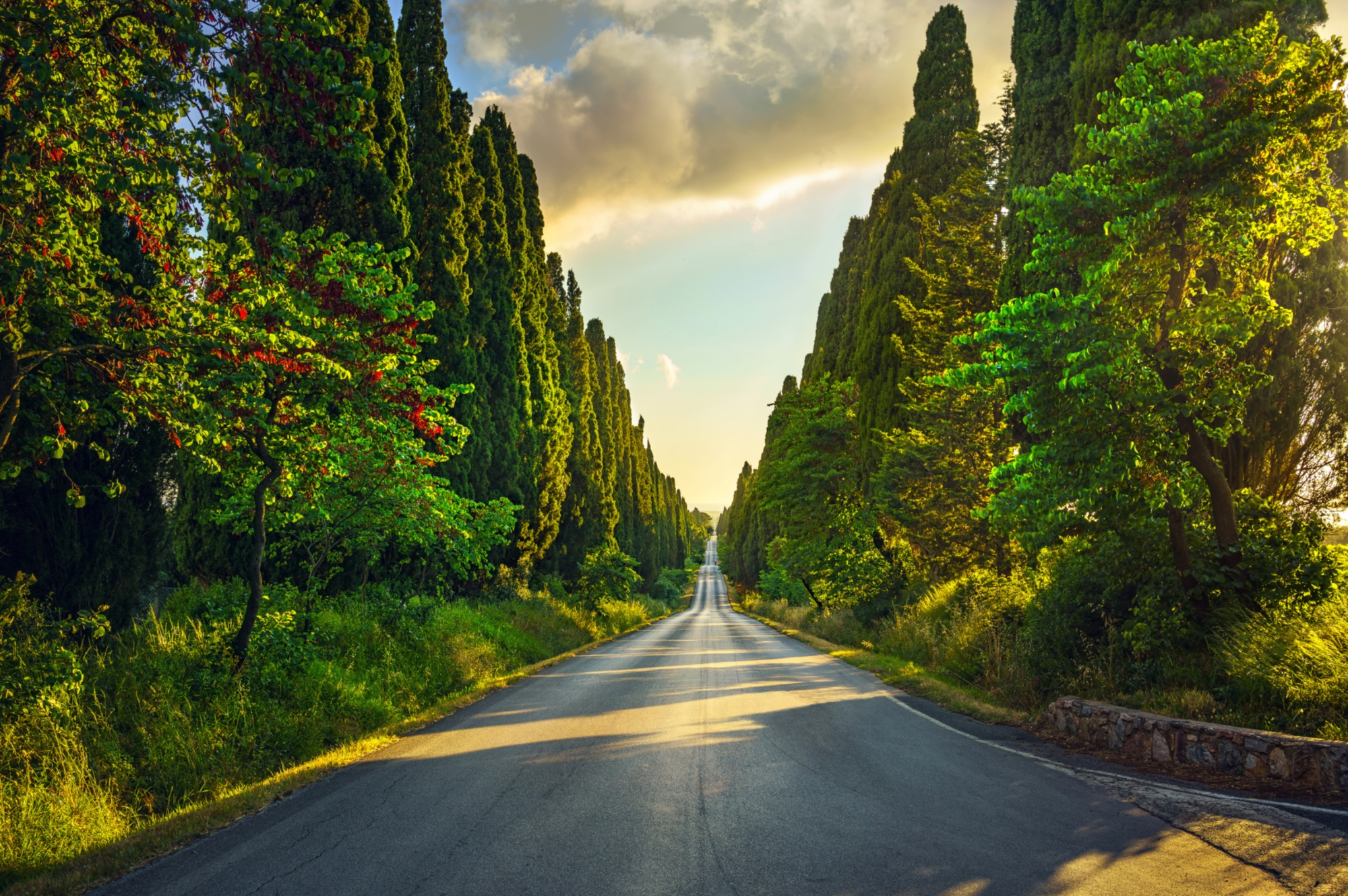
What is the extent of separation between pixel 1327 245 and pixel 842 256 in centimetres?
3889

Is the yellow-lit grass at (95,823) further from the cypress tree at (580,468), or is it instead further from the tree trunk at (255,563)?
the cypress tree at (580,468)

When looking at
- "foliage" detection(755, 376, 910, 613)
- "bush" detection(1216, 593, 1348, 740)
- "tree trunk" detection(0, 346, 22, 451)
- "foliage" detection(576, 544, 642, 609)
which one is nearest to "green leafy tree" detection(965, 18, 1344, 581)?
"bush" detection(1216, 593, 1348, 740)

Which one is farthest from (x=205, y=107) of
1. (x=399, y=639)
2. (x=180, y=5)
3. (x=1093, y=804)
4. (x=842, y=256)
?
(x=842, y=256)

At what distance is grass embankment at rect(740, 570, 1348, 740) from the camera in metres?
6.51

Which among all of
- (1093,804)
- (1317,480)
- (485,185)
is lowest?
(1093,804)

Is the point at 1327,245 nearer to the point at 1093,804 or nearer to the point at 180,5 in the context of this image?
the point at 1093,804

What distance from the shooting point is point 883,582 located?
2278 centimetres

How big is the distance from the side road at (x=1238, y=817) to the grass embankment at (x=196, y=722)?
7222mm

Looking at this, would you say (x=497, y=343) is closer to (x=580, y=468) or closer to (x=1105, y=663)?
(x=580, y=468)

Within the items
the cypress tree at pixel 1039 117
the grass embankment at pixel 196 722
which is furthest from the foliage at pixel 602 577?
the cypress tree at pixel 1039 117

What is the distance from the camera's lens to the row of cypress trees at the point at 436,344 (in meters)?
7.24


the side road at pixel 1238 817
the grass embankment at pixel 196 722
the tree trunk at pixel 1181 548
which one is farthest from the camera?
the tree trunk at pixel 1181 548

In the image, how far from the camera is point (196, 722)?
6.72 m

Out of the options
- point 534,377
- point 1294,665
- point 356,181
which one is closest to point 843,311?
point 534,377
